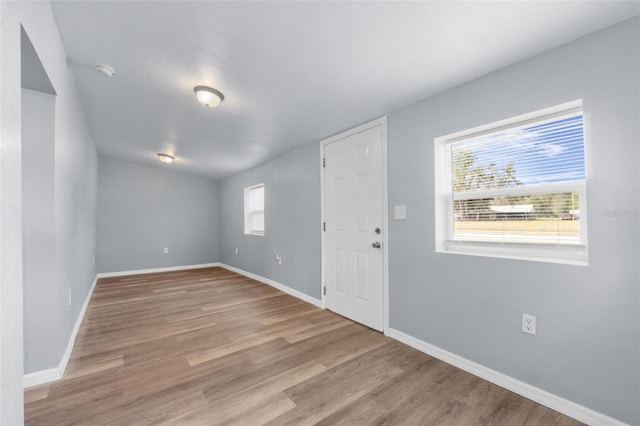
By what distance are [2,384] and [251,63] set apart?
82.3 inches

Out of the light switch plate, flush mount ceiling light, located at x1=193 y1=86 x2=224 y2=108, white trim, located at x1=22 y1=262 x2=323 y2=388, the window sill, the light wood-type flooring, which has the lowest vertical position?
the light wood-type flooring

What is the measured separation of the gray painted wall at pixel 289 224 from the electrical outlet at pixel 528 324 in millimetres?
2295

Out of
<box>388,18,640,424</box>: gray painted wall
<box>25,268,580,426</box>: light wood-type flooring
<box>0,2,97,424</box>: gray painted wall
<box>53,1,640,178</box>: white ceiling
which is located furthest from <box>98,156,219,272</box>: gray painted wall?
<box>388,18,640,424</box>: gray painted wall

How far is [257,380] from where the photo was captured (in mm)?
1961

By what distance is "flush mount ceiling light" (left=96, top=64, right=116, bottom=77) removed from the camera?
2.24 metres

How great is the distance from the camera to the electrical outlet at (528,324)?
1760 mm

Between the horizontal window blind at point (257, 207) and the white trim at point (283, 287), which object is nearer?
the white trim at point (283, 287)

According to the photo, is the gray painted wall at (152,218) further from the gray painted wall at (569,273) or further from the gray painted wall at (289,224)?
the gray painted wall at (569,273)

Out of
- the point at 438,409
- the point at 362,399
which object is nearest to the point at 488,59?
the point at 438,409

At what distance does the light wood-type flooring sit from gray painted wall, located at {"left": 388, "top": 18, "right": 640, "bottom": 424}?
28 centimetres

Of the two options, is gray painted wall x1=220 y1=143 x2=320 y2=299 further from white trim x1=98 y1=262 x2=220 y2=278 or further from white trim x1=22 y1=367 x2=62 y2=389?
white trim x1=22 y1=367 x2=62 y2=389

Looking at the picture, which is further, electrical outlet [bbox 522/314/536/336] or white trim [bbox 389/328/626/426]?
electrical outlet [bbox 522/314/536/336]

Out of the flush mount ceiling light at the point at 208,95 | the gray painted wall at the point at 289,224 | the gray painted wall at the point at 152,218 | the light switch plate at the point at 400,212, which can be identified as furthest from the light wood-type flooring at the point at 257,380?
the gray painted wall at the point at 152,218

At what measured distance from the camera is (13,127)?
1.03m
